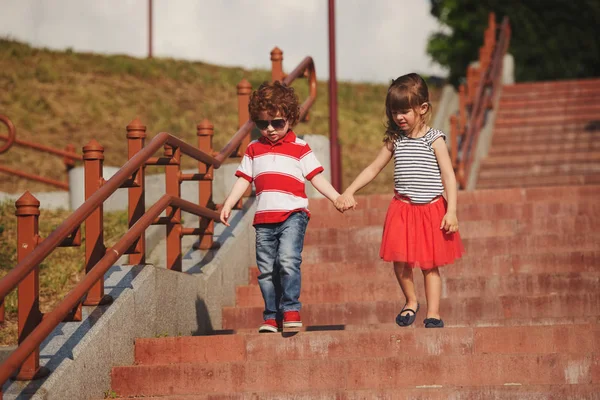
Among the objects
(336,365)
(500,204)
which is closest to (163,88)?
(500,204)

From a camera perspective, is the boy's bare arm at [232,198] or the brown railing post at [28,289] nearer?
the brown railing post at [28,289]

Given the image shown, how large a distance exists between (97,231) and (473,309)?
7.99ft

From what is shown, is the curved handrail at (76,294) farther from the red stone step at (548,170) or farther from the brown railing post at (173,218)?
the red stone step at (548,170)

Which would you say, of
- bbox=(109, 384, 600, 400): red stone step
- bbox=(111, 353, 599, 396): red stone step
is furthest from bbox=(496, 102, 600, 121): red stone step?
bbox=(109, 384, 600, 400): red stone step

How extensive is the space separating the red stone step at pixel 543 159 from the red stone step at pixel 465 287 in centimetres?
789

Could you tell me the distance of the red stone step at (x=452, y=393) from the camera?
213 inches

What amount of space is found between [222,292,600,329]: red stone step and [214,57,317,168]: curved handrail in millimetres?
1449

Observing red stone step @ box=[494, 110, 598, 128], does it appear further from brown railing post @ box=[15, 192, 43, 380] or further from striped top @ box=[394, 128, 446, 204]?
brown railing post @ box=[15, 192, 43, 380]

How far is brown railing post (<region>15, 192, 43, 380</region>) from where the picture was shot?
550 cm

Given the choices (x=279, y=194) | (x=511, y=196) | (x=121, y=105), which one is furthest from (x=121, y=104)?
(x=279, y=194)

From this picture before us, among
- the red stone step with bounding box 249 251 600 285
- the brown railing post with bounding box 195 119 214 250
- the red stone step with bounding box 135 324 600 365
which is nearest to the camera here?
the red stone step with bounding box 135 324 600 365

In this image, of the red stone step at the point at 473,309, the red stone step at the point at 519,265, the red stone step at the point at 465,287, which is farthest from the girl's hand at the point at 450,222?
the red stone step at the point at 519,265

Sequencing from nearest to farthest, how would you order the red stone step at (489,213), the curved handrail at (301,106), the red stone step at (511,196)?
1. the curved handrail at (301,106)
2. the red stone step at (489,213)
3. the red stone step at (511,196)

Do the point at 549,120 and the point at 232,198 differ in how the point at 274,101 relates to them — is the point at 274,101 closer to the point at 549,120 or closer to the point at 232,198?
the point at 232,198
